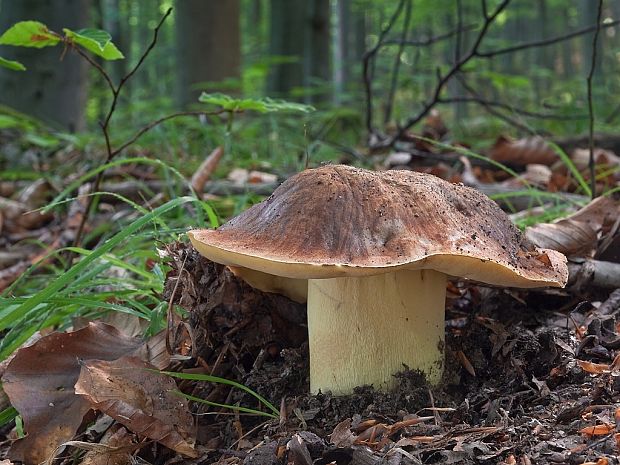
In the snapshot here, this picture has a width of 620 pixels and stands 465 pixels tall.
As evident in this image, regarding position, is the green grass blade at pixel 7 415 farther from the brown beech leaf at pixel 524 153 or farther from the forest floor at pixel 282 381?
the brown beech leaf at pixel 524 153

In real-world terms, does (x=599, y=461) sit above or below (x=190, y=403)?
above

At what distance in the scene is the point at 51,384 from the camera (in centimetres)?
182

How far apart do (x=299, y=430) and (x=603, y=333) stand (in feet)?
3.38

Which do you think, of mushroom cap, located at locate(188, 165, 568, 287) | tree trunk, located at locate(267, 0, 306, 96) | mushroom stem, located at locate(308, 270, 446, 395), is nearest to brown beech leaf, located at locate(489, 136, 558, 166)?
mushroom cap, located at locate(188, 165, 568, 287)

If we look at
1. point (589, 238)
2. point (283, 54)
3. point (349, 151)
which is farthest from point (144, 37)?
point (589, 238)

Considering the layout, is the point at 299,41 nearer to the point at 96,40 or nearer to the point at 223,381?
the point at 96,40

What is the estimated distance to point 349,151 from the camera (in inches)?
183

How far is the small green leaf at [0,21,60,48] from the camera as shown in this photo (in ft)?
7.03

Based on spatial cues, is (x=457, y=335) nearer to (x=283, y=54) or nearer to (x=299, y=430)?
(x=299, y=430)

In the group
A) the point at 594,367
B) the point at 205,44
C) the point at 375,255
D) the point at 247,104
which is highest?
the point at 205,44

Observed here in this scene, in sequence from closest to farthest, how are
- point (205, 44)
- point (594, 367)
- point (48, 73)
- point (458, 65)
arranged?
point (594, 367) < point (458, 65) < point (48, 73) < point (205, 44)

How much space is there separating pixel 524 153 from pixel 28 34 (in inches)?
Answer: 136

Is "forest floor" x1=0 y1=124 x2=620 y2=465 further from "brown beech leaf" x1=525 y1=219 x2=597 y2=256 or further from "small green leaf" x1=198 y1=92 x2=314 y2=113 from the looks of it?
"small green leaf" x1=198 y1=92 x2=314 y2=113

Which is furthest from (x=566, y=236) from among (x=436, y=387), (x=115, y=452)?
(x=115, y=452)
